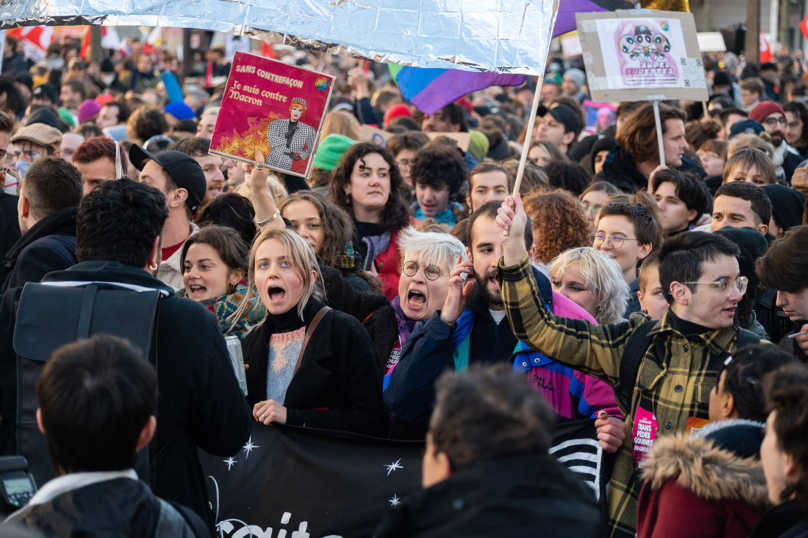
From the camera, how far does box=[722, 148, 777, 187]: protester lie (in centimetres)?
643

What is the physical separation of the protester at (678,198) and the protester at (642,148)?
44.1 inches

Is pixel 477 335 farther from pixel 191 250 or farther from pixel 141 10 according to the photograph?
pixel 141 10

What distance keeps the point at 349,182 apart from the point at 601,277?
2.43 meters

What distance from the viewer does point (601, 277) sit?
4215mm

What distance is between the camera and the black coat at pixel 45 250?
387cm

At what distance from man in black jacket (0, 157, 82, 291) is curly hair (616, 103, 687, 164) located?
185 inches

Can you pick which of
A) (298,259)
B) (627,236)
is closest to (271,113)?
(298,259)

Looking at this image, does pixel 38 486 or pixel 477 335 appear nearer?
pixel 38 486

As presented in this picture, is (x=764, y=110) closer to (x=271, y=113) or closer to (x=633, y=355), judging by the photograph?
(x=271, y=113)

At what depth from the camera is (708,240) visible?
321 centimetres

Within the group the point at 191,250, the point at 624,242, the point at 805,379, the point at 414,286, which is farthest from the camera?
the point at 624,242

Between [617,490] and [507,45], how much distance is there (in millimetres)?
1862

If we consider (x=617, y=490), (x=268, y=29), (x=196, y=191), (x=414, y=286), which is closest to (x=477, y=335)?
(x=414, y=286)

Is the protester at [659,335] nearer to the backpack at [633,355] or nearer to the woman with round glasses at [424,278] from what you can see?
the backpack at [633,355]
